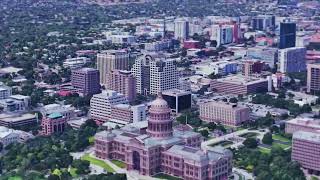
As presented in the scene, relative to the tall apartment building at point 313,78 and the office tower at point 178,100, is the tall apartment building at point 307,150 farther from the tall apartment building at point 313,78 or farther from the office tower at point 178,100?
the tall apartment building at point 313,78

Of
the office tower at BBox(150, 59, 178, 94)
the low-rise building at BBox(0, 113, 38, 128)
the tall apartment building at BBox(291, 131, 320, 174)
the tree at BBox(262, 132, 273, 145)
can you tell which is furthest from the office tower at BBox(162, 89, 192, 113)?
the tall apartment building at BBox(291, 131, 320, 174)

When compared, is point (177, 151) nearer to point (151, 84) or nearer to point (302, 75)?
point (151, 84)

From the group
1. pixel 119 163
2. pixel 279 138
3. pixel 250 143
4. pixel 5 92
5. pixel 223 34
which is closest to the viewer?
pixel 119 163

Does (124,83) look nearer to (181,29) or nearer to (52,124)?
(52,124)

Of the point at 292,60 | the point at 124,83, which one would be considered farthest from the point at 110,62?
the point at 292,60

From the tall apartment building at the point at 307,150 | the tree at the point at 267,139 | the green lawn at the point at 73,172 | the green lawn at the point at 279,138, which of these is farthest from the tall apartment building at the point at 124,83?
the tall apartment building at the point at 307,150

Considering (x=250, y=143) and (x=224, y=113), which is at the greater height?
(x=224, y=113)

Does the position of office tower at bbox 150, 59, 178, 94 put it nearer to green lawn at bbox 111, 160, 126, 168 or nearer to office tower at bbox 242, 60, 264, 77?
office tower at bbox 242, 60, 264, 77

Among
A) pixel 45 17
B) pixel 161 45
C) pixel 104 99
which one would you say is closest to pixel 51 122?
pixel 104 99
